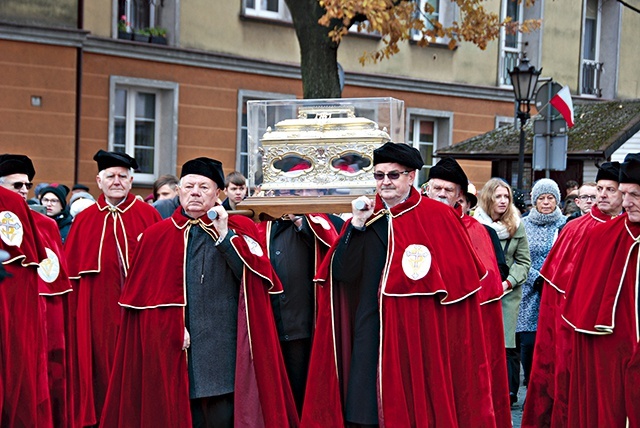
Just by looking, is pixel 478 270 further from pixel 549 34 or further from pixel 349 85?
pixel 549 34

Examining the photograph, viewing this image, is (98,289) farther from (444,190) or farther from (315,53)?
(315,53)

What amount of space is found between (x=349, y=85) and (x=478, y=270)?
1762 cm

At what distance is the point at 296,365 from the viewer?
27.1 ft

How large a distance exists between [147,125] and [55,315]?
555 inches

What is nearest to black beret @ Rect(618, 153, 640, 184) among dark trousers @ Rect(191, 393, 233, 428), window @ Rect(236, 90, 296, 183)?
dark trousers @ Rect(191, 393, 233, 428)

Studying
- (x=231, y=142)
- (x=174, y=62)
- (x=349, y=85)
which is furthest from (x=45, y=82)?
(x=349, y=85)

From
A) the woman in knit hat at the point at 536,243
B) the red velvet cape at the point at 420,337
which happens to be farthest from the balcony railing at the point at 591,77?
the red velvet cape at the point at 420,337

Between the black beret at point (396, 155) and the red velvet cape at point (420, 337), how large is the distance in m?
0.33

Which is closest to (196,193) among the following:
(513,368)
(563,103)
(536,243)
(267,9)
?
(513,368)

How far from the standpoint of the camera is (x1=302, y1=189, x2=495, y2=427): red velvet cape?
24.2 feet

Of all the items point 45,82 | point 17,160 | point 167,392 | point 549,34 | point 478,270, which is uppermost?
point 549,34

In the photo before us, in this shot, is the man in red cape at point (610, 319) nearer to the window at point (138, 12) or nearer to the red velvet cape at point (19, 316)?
the red velvet cape at point (19, 316)

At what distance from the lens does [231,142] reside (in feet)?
77.2

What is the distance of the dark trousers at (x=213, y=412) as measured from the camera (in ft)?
24.9
